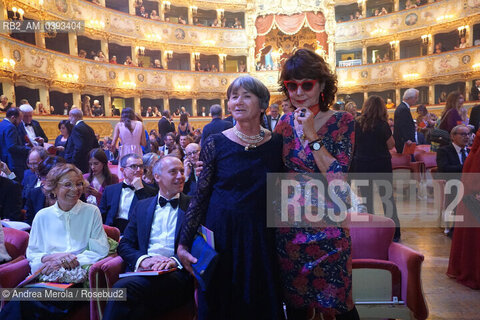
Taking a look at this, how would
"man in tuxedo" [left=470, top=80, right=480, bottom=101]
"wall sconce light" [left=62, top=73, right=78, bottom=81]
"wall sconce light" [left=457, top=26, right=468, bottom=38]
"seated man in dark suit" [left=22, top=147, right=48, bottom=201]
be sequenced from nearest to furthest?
1. "seated man in dark suit" [left=22, top=147, right=48, bottom=201]
2. "wall sconce light" [left=62, top=73, right=78, bottom=81]
3. "man in tuxedo" [left=470, top=80, right=480, bottom=101]
4. "wall sconce light" [left=457, top=26, right=468, bottom=38]

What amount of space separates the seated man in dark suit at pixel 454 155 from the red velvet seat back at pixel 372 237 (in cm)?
232

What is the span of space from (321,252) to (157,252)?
4.53 ft

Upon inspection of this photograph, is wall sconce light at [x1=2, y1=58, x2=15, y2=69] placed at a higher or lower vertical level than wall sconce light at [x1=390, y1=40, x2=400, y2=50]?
lower

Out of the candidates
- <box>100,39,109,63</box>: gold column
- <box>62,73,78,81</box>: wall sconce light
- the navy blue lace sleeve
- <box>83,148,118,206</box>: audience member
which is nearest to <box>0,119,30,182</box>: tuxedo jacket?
<box>83,148,118,206</box>: audience member

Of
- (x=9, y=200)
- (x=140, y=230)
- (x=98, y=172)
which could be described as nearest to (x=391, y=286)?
(x=140, y=230)

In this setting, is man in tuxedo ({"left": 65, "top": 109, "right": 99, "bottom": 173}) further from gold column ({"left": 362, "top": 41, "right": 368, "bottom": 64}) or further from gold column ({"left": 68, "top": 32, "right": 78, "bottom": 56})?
gold column ({"left": 362, "top": 41, "right": 368, "bottom": 64})

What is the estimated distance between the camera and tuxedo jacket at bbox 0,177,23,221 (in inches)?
137

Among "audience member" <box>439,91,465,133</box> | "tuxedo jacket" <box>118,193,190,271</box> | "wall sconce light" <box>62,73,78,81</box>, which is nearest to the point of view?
"tuxedo jacket" <box>118,193,190,271</box>

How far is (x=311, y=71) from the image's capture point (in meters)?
1.50

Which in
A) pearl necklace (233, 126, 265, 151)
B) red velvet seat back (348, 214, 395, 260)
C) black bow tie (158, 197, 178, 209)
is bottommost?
red velvet seat back (348, 214, 395, 260)

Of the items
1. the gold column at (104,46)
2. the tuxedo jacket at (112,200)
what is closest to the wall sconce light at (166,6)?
the gold column at (104,46)

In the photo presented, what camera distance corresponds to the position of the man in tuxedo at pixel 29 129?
5.89 metres

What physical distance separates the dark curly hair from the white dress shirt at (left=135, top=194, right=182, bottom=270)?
143cm

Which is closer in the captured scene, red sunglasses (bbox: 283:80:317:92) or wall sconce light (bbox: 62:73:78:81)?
red sunglasses (bbox: 283:80:317:92)
